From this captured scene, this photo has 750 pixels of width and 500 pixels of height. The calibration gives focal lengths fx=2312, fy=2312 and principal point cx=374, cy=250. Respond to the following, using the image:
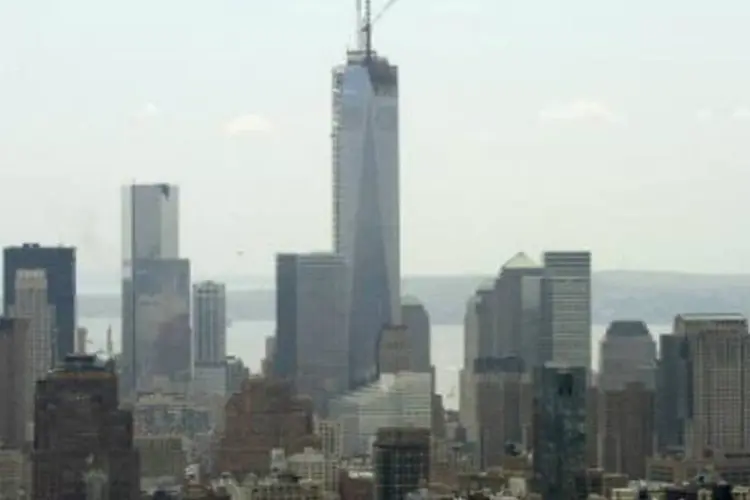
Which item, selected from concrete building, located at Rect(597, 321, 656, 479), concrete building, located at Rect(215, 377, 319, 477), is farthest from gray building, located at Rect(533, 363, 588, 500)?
concrete building, located at Rect(215, 377, 319, 477)

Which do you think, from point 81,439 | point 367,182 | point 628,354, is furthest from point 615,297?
point 81,439

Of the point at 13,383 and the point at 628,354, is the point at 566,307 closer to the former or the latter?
the point at 628,354

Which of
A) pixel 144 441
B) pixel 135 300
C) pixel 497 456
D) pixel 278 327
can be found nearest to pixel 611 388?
pixel 497 456

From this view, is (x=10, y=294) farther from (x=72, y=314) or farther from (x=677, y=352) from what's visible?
(x=677, y=352)

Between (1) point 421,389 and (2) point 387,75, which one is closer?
(1) point 421,389

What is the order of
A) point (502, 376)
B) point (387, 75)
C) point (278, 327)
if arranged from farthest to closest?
point (387, 75), point (278, 327), point (502, 376)

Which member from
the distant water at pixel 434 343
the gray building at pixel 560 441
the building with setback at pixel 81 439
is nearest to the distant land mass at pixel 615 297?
the distant water at pixel 434 343

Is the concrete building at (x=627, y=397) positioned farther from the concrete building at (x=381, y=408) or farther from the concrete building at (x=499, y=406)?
the concrete building at (x=381, y=408)
